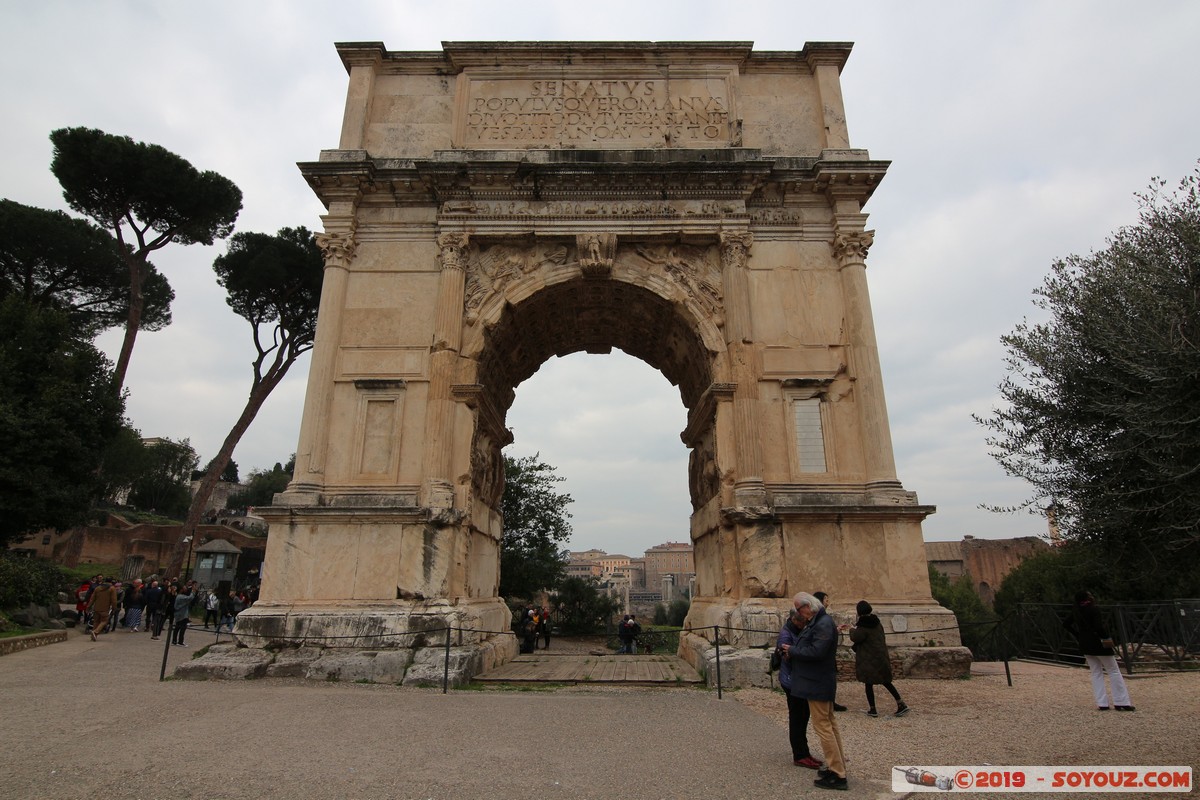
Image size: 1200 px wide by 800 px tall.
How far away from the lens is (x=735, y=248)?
11.6m

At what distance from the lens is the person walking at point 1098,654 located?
7135 millimetres

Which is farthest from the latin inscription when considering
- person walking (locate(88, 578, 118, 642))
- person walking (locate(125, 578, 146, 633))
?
person walking (locate(125, 578, 146, 633))

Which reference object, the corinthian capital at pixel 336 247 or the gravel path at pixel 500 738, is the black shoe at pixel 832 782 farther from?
the corinthian capital at pixel 336 247

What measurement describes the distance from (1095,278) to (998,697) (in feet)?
19.3

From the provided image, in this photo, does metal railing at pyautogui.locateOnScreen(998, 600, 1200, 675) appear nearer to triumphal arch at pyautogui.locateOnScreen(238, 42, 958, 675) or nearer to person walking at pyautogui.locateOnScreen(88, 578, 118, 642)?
triumphal arch at pyautogui.locateOnScreen(238, 42, 958, 675)

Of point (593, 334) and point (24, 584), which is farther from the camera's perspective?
point (24, 584)

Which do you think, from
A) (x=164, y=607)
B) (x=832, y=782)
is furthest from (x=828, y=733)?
(x=164, y=607)

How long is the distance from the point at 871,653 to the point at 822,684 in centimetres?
317

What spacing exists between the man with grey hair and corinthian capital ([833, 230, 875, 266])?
8516 mm

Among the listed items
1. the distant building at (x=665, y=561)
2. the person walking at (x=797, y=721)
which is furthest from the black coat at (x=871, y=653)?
the distant building at (x=665, y=561)

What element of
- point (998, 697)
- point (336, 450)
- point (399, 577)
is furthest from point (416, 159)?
point (998, 697)

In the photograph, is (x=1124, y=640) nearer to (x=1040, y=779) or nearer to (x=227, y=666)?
(x=1040, y=779)

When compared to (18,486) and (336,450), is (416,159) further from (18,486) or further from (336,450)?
(18,486)

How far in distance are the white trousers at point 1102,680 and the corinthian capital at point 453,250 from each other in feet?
34.9
